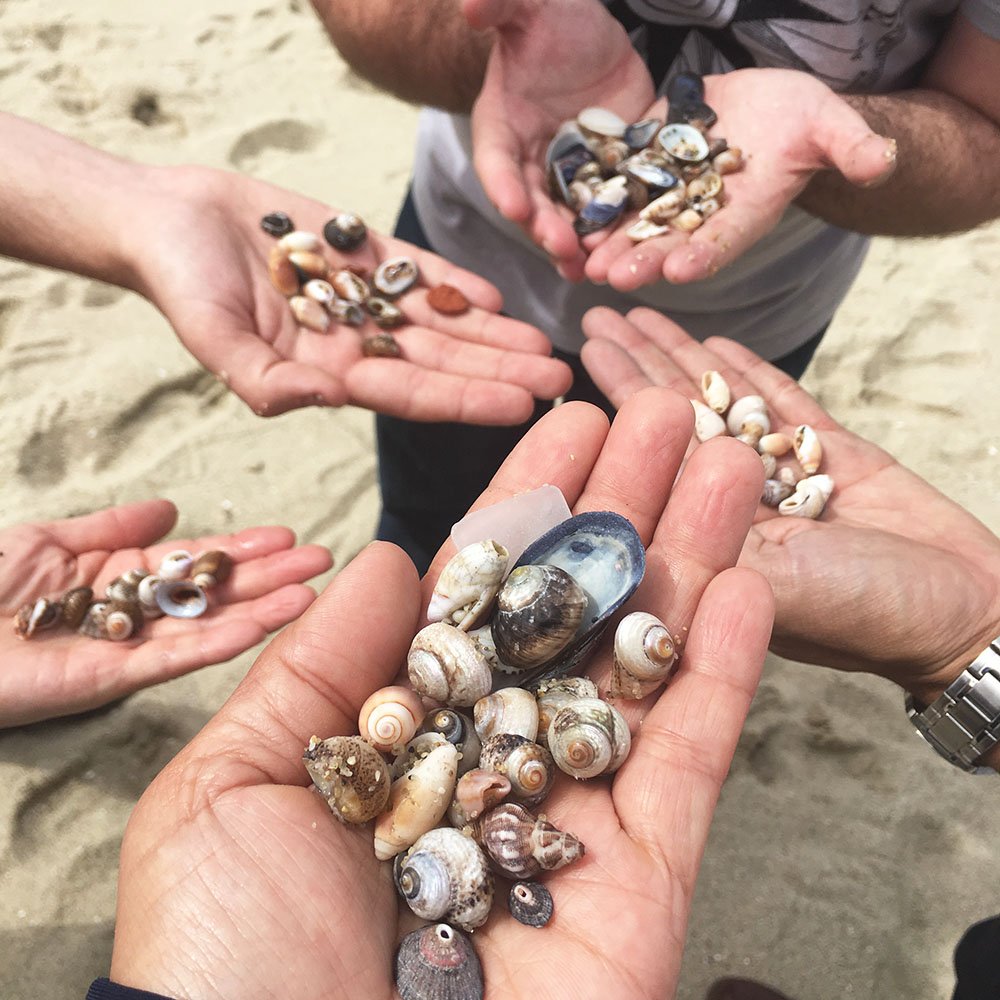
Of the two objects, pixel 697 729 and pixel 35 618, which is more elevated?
pixel 697 729

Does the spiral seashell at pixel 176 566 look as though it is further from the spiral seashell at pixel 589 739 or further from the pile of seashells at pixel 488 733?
the spiral seashell at pixel 589 739

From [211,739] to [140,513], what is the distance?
6.18 feet

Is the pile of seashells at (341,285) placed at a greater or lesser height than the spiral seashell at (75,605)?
greater

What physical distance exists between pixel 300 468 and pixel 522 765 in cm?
273

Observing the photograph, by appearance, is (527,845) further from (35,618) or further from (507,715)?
(35,618)

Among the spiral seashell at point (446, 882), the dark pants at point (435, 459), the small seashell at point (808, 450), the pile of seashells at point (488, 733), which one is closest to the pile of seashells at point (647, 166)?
the dark pants at point (435, 459)

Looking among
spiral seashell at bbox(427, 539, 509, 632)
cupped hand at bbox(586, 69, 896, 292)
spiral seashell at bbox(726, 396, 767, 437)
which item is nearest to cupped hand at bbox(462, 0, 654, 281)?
cupped hand at bbox(586, 69, 896, 292)

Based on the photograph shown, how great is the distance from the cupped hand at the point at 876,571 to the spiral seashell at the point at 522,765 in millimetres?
845

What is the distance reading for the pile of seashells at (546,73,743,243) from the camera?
2.79m

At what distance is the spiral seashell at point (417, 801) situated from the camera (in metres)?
1.59

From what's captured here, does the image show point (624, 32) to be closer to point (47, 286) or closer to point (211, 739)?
point (211, 739)

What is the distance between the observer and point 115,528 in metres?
3.12

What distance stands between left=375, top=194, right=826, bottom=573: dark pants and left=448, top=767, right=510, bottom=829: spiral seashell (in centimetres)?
174

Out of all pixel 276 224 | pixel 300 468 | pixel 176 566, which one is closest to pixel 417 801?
pixel 176 566
